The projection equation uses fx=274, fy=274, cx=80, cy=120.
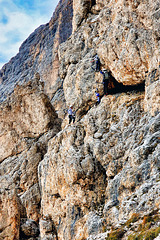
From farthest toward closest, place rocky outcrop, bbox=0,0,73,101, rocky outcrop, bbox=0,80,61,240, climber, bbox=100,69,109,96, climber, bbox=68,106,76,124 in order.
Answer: rocky outcrop, bbox=0,0,73,101 < rocky outcrop, bbox=0,80,61,240 < climber, bbox=68,106,76,124 < climber, bbox=100,69,109,96

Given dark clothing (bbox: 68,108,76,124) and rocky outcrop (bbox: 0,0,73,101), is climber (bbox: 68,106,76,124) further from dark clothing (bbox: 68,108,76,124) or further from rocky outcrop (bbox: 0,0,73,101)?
rocky outcrop (bbox: 0,0,73,101)

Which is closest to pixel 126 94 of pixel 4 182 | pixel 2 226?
pixel 2 226

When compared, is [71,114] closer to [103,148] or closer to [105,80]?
[105,80]

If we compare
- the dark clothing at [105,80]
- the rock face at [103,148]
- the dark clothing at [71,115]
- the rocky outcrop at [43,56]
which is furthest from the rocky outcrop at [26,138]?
the rocky outcrop at [43,56]

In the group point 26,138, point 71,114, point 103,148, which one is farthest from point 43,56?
point 103,148

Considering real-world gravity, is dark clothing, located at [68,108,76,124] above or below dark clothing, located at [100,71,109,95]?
below

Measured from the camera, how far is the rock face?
53.1 ft

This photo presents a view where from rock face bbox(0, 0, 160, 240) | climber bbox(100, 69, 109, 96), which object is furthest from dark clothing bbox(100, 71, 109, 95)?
rock face bbox(0, 0, 160, 240)

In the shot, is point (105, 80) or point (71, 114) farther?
point (71, 114)

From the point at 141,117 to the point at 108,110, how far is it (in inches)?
186

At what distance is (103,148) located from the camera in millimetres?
23016

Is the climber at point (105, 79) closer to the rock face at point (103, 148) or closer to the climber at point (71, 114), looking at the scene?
the rock face at point (103, 148)

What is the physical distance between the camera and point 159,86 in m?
18.8

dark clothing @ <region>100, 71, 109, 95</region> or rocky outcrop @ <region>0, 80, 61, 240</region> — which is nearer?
dark clothing @ <region>100, 71, 109, 95</region>
